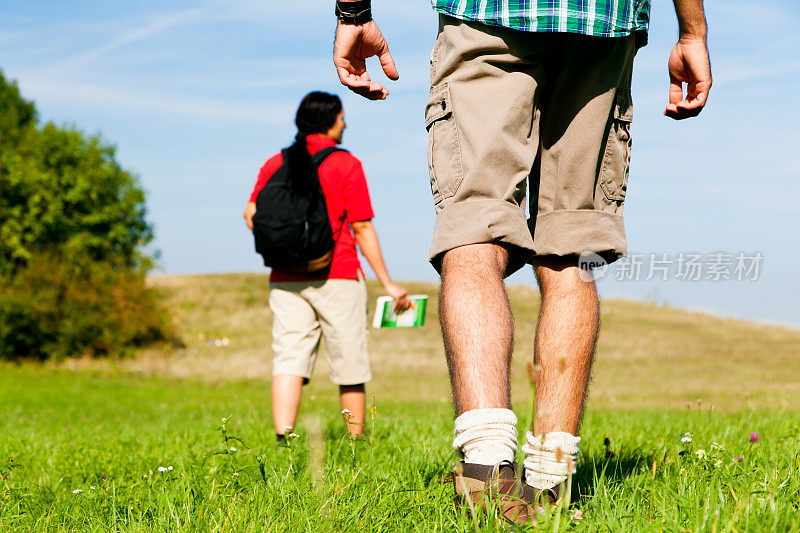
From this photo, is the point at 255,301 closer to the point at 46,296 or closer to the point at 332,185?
the point at 46,296

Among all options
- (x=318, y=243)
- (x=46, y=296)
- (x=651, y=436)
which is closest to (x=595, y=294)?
(x=651, y=436)

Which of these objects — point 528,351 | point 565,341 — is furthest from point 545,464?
point 528,351

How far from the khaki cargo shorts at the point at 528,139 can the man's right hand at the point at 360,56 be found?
304 millimetres

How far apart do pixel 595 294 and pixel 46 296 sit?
93.7 feet

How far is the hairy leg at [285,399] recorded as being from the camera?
506 cm

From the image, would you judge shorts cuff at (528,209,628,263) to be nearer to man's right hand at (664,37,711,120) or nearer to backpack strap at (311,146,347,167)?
man's right hand at (664,37,711,120)

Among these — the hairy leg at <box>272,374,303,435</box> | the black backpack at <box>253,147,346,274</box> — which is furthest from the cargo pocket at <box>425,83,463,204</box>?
the hairy leg at <box>272,374,303,435</box>

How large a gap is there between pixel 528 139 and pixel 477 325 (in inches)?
27.3

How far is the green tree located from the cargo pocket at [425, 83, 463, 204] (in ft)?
91.8

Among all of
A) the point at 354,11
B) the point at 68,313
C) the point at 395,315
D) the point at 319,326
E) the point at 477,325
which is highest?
the point at 354,11

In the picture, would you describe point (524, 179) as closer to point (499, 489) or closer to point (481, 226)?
point (481, 226)

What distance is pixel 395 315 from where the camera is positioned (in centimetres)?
453

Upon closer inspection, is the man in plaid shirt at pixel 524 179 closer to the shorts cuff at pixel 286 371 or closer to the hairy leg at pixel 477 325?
the hairy leg at pixel 477 325

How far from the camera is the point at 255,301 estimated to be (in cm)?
3522
